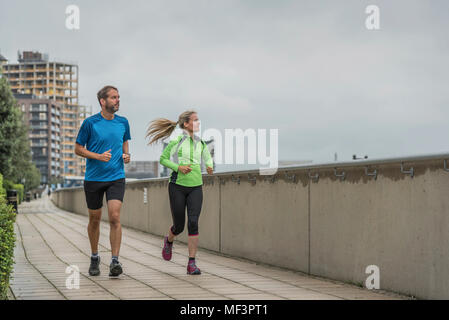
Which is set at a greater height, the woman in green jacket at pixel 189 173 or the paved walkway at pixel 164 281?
the woman in green jacket at pixel 189 173

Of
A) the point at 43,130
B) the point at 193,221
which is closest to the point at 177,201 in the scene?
the point at 193,221

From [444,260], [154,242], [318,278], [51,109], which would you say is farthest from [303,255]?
[51,109]

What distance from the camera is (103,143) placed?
6.98 meters

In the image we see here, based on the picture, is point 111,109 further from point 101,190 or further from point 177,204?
point 177,204

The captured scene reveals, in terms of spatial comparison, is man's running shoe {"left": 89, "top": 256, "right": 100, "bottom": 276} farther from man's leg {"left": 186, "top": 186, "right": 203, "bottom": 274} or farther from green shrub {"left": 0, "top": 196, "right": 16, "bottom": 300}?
green shrub {"left": 0, "top": 196, "right": 16, "bottom": 300}

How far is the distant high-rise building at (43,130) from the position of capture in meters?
180

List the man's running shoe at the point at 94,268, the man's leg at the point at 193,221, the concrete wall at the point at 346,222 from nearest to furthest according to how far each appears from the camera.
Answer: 1. the concrete wall at the point at 346,222
2. the man's running shoe at the point at 94,268
3. the man's leg at the point at 193,221

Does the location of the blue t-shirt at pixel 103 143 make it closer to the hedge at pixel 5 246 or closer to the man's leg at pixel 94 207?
the man's leg at pixel 94 207

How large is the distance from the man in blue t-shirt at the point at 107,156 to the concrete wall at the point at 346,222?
221cm

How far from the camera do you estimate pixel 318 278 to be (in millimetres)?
7234

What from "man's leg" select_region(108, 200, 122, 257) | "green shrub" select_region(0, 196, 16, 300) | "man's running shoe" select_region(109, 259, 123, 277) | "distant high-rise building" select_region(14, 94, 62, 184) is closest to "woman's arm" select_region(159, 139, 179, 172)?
"man's leg" select_region(108, 200, 122, 257)

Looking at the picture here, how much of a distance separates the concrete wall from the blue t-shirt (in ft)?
7.31

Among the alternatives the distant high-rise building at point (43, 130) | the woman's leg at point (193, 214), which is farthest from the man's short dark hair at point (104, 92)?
the distant high-rise building at point (43, 130)
